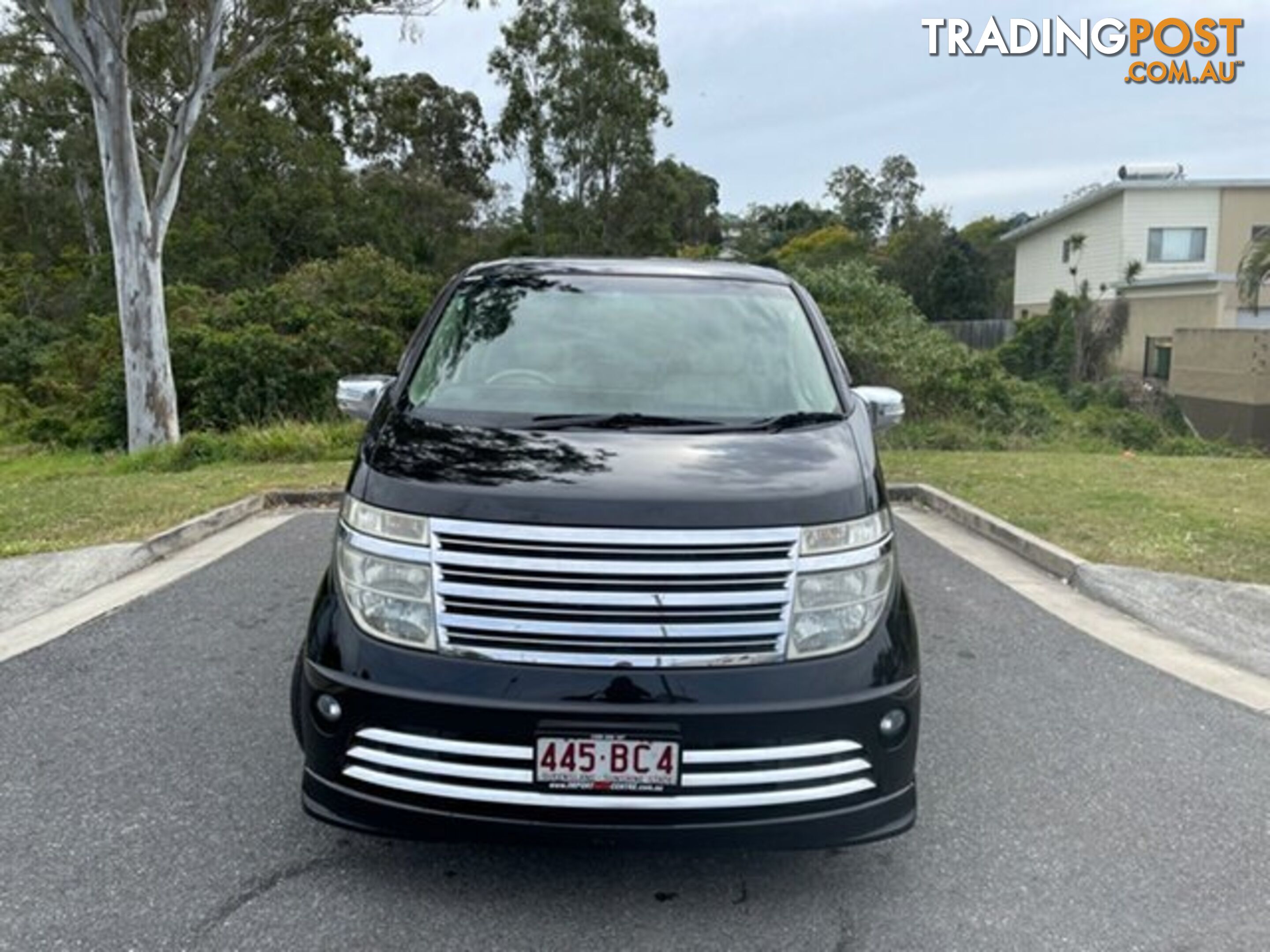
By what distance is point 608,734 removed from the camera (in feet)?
8.15

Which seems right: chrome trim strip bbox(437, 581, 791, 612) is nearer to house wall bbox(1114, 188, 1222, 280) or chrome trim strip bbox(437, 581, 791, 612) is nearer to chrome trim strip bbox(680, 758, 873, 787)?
chrome trim strip bbox(680, 758, 873, 787)

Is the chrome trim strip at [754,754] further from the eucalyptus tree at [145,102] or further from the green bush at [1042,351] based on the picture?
the green bush at [1042,351]

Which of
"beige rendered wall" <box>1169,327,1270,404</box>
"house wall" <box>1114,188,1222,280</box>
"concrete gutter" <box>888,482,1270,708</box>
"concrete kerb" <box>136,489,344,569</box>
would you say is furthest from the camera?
"house wall" <box>1114,188,1222,280</box>

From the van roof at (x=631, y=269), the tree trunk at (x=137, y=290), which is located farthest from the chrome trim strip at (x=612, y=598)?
the tree trunk at (x=137, y=290)

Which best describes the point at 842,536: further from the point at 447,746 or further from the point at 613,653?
the point at 447,746

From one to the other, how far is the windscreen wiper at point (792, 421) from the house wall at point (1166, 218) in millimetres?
29177

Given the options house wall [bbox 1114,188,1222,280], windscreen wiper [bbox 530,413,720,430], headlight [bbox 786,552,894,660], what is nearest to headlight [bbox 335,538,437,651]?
windscreen wiper [bbox 530,413,720,430]

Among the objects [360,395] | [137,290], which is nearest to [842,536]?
[360,395]

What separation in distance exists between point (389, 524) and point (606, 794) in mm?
953

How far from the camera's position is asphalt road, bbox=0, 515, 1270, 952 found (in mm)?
2650

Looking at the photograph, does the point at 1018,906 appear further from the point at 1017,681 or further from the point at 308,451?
the point at 308,451

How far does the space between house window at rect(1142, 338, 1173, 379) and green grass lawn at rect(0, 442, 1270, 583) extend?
1369cm

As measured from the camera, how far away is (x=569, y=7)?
32031mm

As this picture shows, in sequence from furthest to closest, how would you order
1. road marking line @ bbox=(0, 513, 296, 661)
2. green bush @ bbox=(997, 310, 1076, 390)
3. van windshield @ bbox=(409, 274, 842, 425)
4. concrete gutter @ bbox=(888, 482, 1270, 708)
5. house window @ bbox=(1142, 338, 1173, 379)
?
green bush @ bbox=(997, 310, 1076, 390) < house window @ bbox=(1142, 338, 1173, 379) < road marking line @ bbox=(0, 513, 296, 661) < concrete gutter @ bbox=(888, 482, 1270, 708) < van windshield @ bbox=(409, 274, 842, 425)
